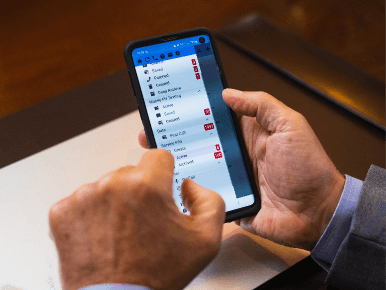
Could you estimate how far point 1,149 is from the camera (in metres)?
0.72

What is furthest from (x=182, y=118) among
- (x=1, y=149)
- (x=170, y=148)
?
(x=1, y=149)

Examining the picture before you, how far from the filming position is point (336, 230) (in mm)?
556

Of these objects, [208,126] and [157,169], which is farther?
[208,126]

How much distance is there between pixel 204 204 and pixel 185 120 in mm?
215

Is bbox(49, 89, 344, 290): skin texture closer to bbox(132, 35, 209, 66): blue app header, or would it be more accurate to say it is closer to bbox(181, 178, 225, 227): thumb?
bbox(181, 178, 225, 227): thumb

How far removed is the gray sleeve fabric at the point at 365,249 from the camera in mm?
506

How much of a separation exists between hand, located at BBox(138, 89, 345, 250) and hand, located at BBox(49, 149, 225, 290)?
0.24 meters

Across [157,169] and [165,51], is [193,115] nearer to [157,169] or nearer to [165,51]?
[165,51]

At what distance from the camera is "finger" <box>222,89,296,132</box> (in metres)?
0.59

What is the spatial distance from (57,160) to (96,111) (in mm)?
146

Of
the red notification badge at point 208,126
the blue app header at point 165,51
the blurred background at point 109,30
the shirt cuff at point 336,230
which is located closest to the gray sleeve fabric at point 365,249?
the shirt cuff at point 336,230

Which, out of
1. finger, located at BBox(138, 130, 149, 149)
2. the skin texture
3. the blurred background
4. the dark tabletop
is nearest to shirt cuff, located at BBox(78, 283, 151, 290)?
the skin texture

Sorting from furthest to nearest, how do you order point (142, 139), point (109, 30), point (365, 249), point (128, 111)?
1. point (109, 30)
2. point (128, 111)
3. point (142, 139)
4. point (365, 249)

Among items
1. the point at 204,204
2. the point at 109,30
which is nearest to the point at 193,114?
the point at 204,204
